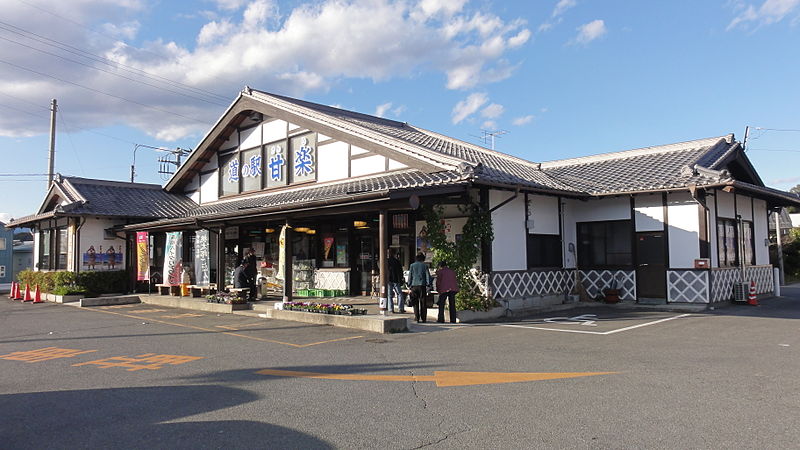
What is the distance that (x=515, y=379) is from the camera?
6785mm

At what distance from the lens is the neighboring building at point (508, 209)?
13734 millimetres

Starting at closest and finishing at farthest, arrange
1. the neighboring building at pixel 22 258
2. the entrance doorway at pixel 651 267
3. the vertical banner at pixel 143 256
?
the entrance doorway at pixel 651 267
the vertical banner at pixel 143 256
the neighboring building at pixel 22 258

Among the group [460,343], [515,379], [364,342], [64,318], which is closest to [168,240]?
[64,318]

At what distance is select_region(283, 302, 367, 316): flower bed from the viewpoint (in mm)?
12056

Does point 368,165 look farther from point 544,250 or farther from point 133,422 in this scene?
point 133,422

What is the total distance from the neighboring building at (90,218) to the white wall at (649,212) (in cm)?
1719

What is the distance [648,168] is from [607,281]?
3729 millimetres

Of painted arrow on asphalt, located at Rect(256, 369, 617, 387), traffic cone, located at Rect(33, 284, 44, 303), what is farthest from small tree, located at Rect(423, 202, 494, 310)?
traffic cone, located at Rect(33, 284, 44, 303)

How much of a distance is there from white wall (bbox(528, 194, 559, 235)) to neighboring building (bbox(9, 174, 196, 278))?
14.6 m

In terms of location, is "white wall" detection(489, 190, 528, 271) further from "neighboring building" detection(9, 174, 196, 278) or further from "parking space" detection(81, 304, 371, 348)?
"neighboring building" detection(9, 174, 196, 278)

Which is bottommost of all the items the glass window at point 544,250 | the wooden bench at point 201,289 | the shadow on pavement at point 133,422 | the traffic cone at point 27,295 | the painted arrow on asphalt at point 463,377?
the shadow on pavement at point 133,422

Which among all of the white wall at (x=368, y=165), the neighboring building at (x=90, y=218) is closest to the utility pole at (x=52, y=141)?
the neighboring building at (x=90, y=218)

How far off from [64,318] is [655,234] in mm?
16350

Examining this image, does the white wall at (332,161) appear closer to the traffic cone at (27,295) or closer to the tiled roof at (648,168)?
the tiled roof at (648,168)
